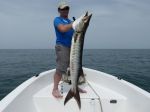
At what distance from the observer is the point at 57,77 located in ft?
22.0

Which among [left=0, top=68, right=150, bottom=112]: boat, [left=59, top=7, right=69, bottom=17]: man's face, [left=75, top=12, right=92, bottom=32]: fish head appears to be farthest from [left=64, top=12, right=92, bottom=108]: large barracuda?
[left=59, top=7, right=69, bottom=17]: man's face

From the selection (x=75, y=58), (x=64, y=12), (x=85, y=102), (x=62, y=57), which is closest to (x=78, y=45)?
(x=75, y=58)

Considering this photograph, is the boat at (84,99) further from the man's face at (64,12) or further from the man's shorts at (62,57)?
the man's face at (64,12)

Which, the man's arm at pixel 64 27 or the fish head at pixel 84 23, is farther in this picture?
the man's arm at pixel 64 27

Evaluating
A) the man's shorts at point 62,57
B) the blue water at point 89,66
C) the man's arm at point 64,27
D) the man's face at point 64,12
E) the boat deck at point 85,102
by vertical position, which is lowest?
the blue water at point 89,66

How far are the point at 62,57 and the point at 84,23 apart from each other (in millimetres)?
2280

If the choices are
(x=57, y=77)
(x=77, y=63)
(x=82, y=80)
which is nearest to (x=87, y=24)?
(x=77, y=63)

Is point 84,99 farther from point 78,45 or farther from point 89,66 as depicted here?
point 89,66

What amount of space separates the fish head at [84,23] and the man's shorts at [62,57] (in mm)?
2078

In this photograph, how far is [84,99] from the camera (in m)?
6.60

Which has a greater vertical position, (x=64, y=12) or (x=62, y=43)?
(x=64, y=12)

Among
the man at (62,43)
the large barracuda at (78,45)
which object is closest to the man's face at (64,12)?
the man at (62,43)

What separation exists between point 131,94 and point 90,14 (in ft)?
8.96

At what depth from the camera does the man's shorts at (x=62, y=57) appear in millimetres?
6484
